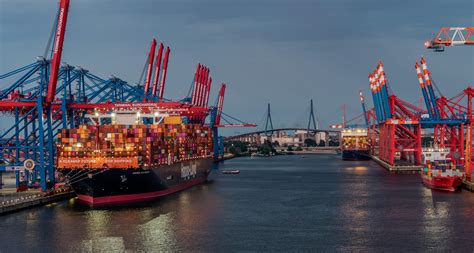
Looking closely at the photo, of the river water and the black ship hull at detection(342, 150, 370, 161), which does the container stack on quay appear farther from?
the black ship hull at detection(342, 150, 370, 161)

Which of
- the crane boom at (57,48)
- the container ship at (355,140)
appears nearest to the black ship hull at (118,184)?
the crane boom at (57,48)

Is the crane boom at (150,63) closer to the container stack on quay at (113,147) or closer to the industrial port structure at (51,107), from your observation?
the industrial port structure at (51,107)

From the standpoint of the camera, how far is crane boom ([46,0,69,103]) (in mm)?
55188

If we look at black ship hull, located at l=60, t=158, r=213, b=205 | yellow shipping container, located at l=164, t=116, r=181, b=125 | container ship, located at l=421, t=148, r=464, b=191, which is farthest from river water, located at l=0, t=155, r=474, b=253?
yellow shipping container, located at l=164, t=116, r=181, b=125

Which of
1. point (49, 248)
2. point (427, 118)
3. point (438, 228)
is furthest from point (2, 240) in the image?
point (427, 118)

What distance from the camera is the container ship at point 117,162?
52.4 meters

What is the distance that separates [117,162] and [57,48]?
1218 centimetres

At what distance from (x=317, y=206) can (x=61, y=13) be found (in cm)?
2928

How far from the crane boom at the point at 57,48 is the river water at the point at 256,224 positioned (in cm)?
1033

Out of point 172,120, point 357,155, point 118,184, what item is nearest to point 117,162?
point 118,184

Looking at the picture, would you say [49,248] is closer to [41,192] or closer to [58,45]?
[41,192]

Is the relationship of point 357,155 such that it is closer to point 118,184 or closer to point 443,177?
point 443,177

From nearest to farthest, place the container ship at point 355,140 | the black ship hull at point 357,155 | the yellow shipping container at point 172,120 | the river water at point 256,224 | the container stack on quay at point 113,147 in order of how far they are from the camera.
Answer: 1. the river water at point 256,224
2. the container stack on quay at point 113,147
3. the yellow shipping container at point 172,120
4. the black ship hull at point 357,155
5. the container ship at point 355,140

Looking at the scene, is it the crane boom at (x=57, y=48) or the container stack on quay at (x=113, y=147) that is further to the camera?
the crane boom at (x=57, y=48)
